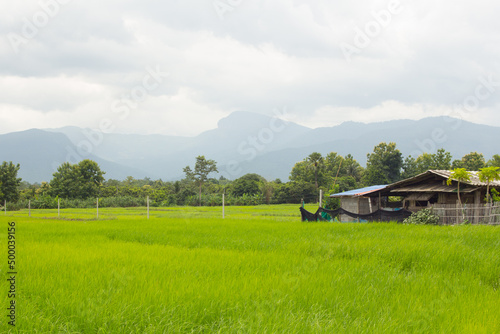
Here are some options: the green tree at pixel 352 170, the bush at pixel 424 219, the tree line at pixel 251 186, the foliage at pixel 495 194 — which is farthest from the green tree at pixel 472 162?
the bush at pixel 424 219

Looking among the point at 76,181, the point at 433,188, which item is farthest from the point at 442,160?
the point at 76,181

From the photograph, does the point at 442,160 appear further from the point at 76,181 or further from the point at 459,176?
the point at 76,181

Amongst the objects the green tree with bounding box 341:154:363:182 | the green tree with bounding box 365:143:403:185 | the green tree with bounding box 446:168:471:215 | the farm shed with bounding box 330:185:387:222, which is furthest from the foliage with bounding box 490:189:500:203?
the green tree with bounding box 341:154:363:182

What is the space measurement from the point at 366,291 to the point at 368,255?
2781 millimetres

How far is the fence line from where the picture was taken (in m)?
14.0

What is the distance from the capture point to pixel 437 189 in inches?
637

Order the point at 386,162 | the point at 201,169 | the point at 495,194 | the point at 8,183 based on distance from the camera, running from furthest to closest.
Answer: the point at 201,169 → the point at 386,162 → the point at 8,183 → the point at 495,194

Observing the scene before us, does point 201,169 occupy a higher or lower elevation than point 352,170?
higher

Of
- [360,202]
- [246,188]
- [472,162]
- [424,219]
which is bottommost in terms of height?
[424,219]

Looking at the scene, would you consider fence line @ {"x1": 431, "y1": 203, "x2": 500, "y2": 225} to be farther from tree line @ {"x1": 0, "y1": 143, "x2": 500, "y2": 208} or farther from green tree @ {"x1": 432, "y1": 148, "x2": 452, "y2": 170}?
green tree @ {"x1": 432, "y1": 148, "x2": 452, "y2": 170}

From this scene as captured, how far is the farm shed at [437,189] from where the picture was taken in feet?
51.2

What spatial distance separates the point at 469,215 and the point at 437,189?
1.98 meters

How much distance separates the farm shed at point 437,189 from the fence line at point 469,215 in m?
0.98

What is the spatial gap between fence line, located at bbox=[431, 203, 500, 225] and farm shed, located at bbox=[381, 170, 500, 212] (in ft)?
3.21
